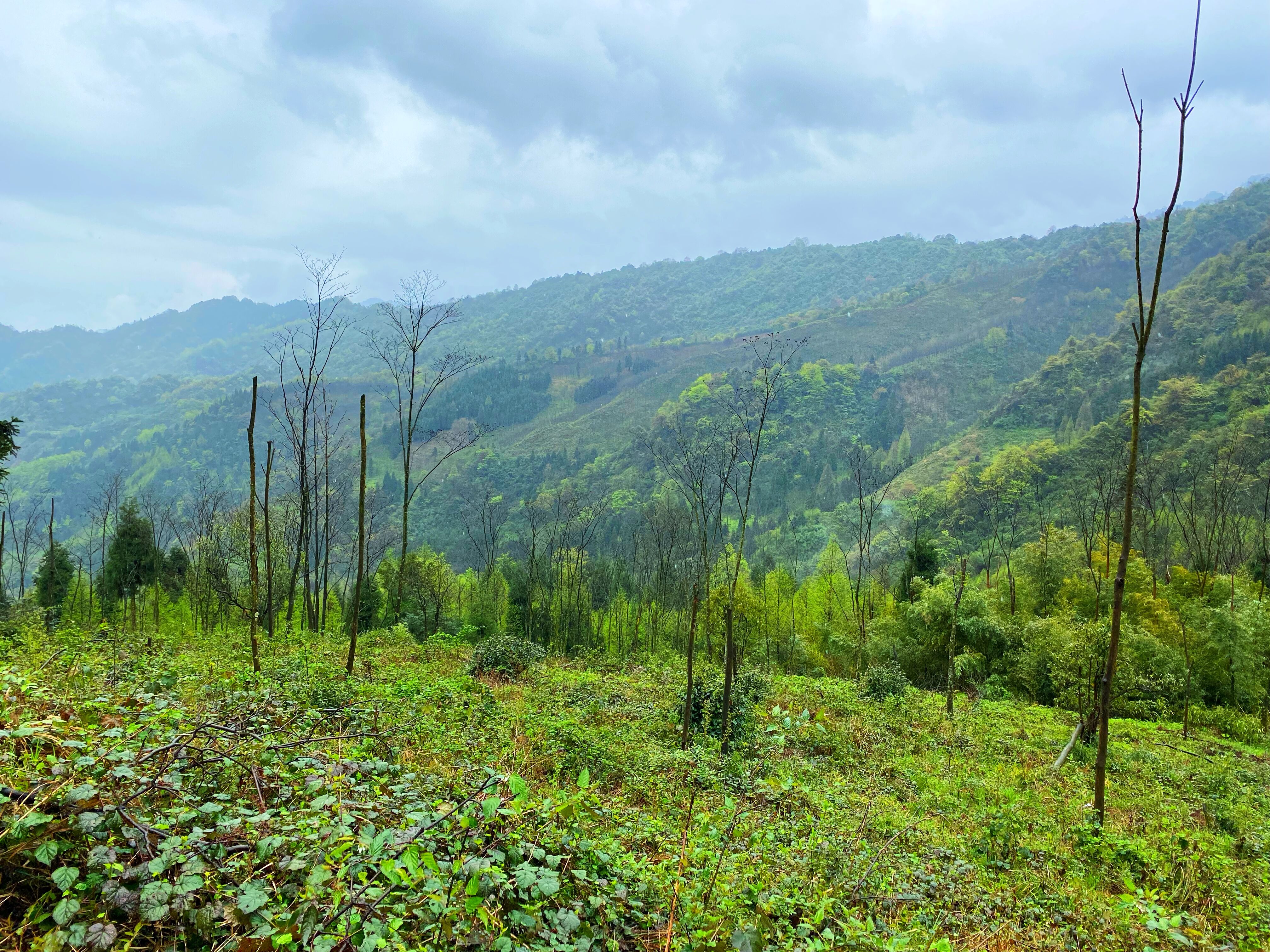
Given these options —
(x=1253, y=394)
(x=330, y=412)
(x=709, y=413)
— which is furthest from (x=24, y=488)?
(x=1253, y=394)

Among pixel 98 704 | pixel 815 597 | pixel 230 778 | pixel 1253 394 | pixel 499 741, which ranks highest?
pixel 1253 394

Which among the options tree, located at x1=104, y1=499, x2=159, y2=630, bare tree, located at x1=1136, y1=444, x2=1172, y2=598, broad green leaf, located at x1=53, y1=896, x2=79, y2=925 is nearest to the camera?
broad green leaf, located at x1=53, y1=896, x2=79, y2=925

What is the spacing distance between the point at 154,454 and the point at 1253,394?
604 ft

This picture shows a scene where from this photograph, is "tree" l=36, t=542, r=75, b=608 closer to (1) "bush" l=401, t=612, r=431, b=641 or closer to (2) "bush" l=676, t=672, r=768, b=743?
(1) "bush" l=401, t=612, r=431, b=641

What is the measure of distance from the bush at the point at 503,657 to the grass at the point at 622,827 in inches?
141

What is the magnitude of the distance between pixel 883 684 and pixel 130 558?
29.0 m

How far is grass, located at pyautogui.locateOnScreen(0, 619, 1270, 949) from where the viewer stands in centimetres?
250

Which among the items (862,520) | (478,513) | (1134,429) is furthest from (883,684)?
(478,513)

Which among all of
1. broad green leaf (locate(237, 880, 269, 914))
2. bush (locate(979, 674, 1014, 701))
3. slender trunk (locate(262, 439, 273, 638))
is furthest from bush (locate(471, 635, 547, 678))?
bush (locate(979, 674, 1014, 701))

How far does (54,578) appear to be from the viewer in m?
24.4

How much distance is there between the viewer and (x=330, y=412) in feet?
56.2

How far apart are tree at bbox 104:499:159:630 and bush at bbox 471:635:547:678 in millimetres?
18030

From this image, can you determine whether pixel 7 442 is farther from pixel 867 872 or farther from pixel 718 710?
pixel 867 872

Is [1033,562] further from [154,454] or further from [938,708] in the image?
[154,454]
